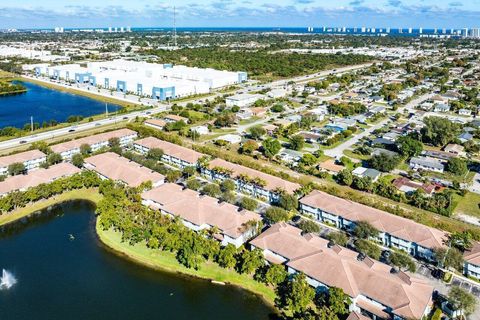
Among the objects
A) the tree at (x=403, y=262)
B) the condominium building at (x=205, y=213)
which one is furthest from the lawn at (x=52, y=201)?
the tree at (x=403, y=262)

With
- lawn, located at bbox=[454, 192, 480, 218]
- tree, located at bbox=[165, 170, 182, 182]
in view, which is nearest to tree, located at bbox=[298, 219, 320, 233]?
tree, located at bbox=[165, 170, 182, 182]

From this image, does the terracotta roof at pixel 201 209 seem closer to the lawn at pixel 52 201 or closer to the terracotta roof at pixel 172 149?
the lawn at pixel 52 201

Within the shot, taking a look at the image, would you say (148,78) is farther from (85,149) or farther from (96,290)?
(96,290)

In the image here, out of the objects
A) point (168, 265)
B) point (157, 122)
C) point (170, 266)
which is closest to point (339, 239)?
point (170, 266)

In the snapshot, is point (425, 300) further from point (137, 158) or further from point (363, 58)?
point (363, 58)

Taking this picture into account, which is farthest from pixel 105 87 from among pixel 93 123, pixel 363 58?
pixel 363 58

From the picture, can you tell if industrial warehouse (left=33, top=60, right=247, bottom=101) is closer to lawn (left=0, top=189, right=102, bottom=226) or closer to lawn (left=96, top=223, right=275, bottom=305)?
lawn (left=0, top=189, right=102, bottom=226)
